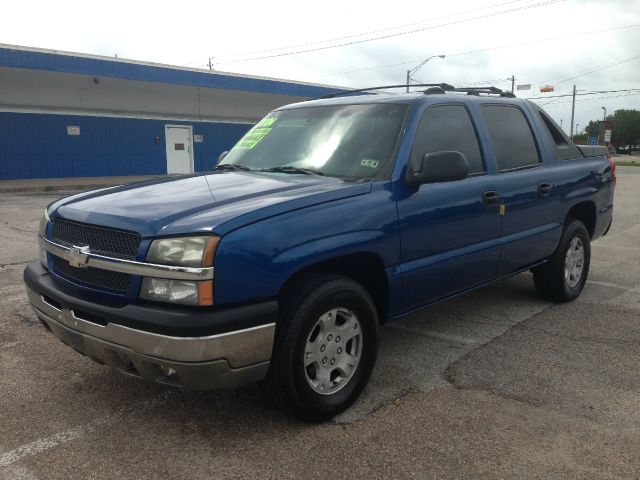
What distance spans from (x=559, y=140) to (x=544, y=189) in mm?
844

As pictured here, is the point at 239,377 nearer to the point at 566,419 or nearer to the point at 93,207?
the point at 93,207

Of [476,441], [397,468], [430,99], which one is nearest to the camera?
[397,468]

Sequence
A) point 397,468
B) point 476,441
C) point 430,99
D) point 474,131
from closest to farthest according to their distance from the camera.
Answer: point 397,468 → point 476,441 → point 430,99 → point 474,131

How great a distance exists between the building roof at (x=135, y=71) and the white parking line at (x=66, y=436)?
18098 mm

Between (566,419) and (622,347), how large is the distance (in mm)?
1436

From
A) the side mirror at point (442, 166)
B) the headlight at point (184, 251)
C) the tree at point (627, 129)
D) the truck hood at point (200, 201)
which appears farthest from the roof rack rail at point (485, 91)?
the tree at point (627, 129)

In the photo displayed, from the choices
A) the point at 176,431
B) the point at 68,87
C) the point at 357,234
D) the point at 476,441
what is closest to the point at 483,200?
the point at 357,234

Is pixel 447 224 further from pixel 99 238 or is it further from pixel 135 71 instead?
pixel 135 71

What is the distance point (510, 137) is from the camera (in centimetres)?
470

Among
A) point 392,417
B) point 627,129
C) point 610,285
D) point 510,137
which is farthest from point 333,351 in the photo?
point 627,129

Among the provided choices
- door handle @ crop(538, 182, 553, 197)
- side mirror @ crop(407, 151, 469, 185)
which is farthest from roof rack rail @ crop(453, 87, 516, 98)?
side mirror @ crop(407, 151, 469, 185)

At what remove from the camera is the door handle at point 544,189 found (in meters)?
4.74

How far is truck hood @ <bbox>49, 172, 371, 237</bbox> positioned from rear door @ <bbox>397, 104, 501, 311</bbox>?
48cm

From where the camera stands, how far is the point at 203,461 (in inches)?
110
